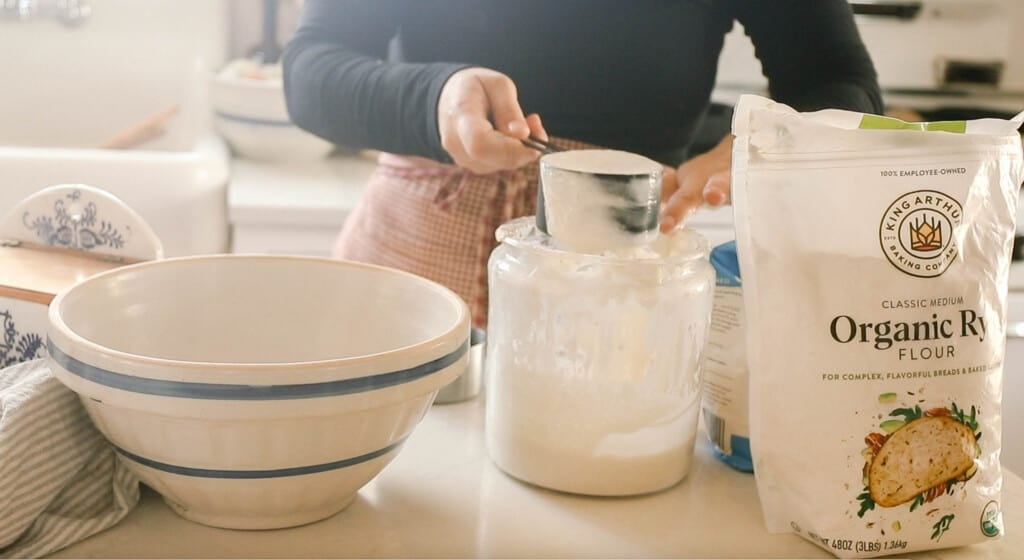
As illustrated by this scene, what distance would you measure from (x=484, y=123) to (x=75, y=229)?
0.26 metres

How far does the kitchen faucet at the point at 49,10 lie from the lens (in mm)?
→ 1648

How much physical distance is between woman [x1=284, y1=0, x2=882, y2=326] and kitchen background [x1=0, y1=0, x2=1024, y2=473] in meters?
0.52

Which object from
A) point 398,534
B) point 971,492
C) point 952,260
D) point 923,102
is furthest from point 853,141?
point 923,102

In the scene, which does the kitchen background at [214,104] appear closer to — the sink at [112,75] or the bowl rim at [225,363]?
the sink at [112,75]

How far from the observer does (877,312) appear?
0.51m

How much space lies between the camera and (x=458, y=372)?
0.52m

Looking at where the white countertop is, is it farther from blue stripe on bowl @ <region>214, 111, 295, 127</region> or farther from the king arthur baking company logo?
blue stripe on bowl @ <region>214, 111, 295, 127</region>

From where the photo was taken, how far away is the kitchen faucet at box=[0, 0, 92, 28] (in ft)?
5.41

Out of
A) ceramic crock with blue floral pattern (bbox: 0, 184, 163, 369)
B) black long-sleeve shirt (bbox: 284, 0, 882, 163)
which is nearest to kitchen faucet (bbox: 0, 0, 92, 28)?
black long-sleeve shirt (bbox: 284, 0, 882, 163)

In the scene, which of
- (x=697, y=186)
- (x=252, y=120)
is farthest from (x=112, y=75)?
(x=697, y=186)

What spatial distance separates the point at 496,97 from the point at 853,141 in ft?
0.80

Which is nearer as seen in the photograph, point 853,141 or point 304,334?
point 853,141

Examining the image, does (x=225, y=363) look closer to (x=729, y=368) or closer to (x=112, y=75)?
(x=729, y=368)

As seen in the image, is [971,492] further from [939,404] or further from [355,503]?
[355,503]
